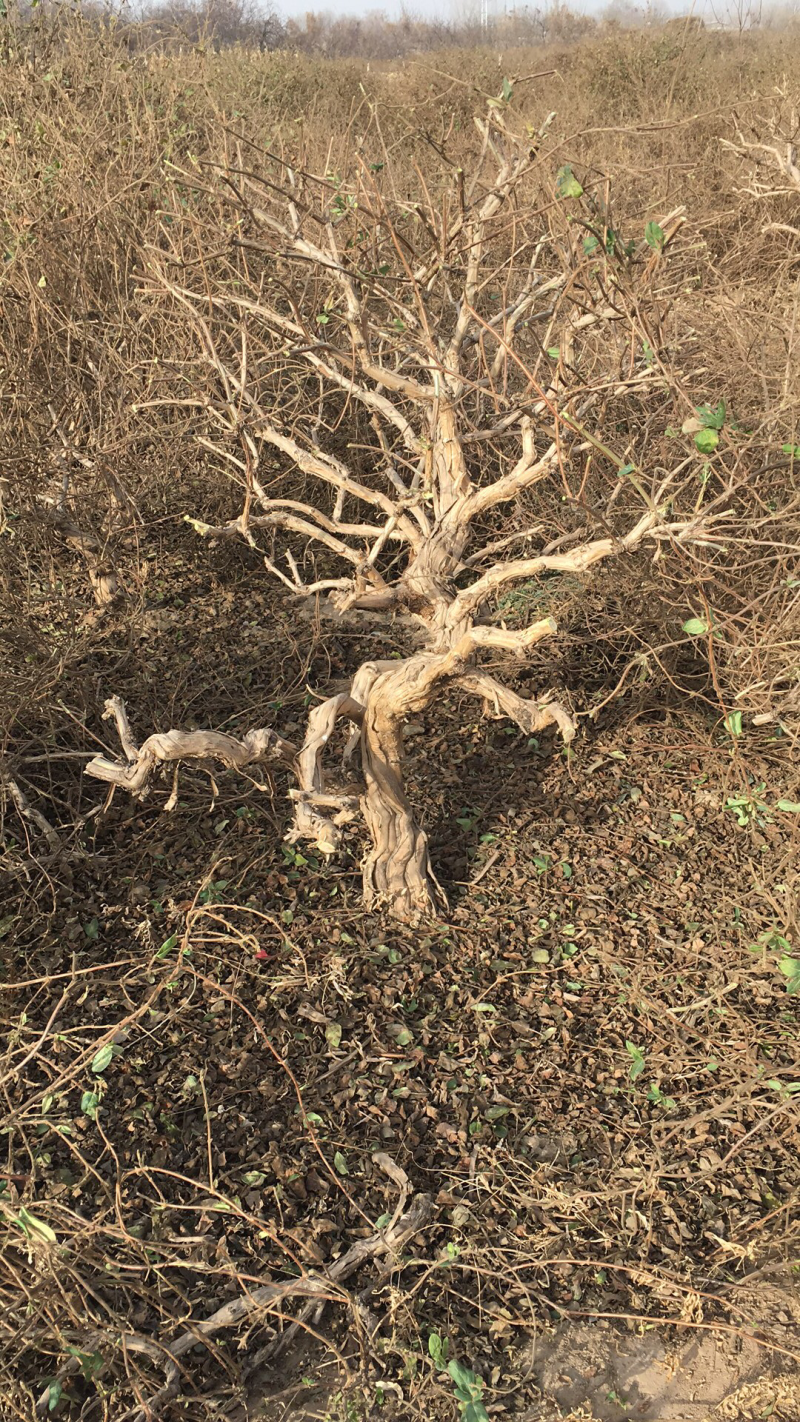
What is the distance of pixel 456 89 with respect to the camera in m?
9.83

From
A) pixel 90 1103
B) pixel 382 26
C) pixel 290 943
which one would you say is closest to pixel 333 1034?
pixel 290 943

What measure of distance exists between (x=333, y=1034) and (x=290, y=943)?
0.27m

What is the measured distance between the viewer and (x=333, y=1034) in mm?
2518

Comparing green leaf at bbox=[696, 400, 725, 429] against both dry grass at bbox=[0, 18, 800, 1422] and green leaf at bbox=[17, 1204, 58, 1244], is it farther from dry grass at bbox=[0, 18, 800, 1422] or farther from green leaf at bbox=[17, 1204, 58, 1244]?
green leaf at bbox=[17, 1204, 58, 1244]

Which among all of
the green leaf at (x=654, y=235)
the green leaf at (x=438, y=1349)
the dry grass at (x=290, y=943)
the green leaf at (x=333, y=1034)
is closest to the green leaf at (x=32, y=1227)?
the dry grass at (x=290, y=943)

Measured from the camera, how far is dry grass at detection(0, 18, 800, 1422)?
205 centimetres

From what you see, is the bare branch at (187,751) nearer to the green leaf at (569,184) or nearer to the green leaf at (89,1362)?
the green leaf at (89,1362)

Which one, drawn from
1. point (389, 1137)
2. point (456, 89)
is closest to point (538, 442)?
point (389, 1137)

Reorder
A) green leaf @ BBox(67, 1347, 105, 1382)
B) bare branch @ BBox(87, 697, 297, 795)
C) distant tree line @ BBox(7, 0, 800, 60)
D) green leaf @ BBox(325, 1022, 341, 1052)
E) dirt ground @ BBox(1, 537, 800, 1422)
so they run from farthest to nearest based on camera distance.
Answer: distant tree line @ BBox(7, 0, 800, 60) < green leaf @ BBox(325, 1022, 341, 1052) < bare branch @ BBox(87, 697, 297, 795) < dirt ground @ BBox(1, 537, 800, 1422) < green leaf @ BBox(67, 1347, 105, 1382)

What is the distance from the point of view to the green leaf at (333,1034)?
2.51m

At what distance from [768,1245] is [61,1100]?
5.59ft

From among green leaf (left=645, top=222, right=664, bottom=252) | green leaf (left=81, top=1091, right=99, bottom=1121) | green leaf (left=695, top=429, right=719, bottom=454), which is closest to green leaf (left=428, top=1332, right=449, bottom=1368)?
green leaf (left=81, top=1091, right=99, bottom=1121)

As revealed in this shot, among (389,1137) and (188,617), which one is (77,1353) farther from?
(188,617)

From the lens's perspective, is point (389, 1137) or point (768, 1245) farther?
point (389, 1137)
